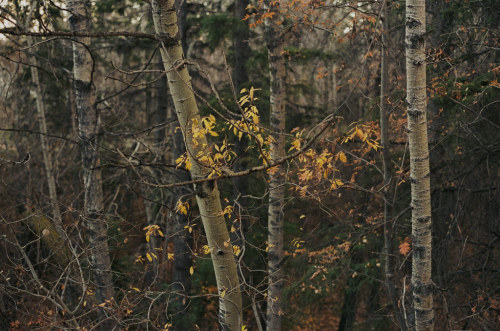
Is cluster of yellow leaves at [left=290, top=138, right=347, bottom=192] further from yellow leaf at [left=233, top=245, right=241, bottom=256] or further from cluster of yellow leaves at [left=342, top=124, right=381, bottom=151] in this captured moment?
yellow leaf at [left=233, top=245, right=241, bottom=256]

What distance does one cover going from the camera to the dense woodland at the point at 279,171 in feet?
13.0

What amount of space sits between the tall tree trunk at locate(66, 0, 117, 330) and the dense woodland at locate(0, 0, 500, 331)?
20 mm

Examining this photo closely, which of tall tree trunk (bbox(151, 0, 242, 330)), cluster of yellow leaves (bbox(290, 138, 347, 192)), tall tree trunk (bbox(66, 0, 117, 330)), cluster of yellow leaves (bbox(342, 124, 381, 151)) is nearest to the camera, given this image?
cluster of yellow leaves (bbox(342, 124, 381, 151))

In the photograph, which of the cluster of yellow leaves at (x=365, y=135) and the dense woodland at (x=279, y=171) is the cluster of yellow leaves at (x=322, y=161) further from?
the cluster of yellow leaves at (x=365, y=135)

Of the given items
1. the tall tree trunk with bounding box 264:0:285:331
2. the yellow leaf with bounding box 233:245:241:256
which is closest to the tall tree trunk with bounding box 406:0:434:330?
the yellow leaf with bounding box 233:245:241:256

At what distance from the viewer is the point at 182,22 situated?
34.2 feet

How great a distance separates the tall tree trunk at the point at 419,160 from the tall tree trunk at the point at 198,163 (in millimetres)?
1653

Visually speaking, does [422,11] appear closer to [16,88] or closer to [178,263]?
[178,263]

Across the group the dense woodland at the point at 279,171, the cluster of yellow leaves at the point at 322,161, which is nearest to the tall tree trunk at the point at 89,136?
the dense woodland at the point at 279,171

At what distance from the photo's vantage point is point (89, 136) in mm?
5938

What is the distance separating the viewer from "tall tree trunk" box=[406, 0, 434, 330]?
3.92 meters

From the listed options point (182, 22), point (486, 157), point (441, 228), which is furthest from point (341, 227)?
point (182, 22)

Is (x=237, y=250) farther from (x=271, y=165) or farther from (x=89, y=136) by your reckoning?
(x=89, y=136)

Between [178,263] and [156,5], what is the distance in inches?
339
